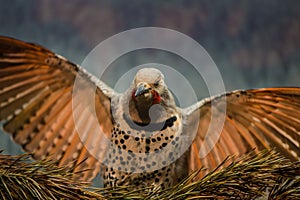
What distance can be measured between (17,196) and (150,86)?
1.11 ft

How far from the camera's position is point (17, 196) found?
0.39 m

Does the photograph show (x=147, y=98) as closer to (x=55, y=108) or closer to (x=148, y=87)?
(x=148, y=87)

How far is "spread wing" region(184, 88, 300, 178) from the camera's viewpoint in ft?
2.23

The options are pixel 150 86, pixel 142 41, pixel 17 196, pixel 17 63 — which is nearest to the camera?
pixel 17 196

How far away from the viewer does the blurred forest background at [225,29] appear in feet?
3.03

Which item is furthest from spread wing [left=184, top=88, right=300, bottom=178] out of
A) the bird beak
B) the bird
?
the bird beak

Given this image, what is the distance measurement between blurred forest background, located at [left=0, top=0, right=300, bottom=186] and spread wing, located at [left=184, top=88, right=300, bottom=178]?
0.53 feet

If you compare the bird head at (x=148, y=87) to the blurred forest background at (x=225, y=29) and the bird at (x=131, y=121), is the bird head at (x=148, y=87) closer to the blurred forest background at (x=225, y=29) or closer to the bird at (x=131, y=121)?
the bird at (x=131, y=121)

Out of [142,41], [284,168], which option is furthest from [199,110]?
[284,168]

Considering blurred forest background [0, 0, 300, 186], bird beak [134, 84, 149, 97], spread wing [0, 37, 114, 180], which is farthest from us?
blurred forest background [0, 0, 300, 186]

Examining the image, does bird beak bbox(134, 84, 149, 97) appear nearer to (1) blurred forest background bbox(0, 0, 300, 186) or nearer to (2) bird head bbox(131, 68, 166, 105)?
(2) bird head bbox(131, 68, 166, 105)

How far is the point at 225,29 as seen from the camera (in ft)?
3.09

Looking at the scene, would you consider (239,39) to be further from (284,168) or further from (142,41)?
(284,168)

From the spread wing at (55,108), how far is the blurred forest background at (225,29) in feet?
0.45
